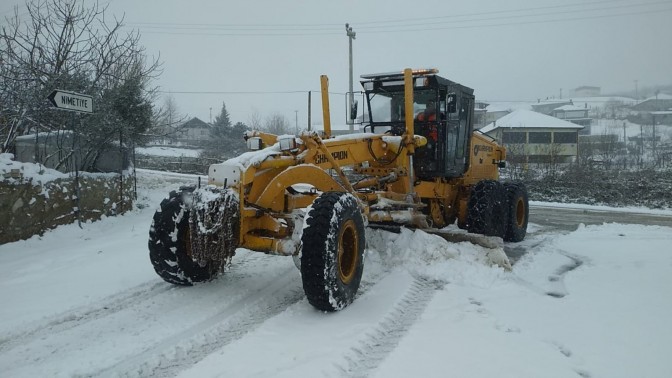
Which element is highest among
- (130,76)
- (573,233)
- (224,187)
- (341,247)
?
(130,76)

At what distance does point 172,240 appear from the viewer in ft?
16.7

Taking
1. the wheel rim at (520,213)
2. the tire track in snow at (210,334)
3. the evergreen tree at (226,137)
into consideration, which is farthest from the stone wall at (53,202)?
the evergreen tree at (226,137)

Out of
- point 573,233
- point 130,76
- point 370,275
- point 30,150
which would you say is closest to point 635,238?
point 573,233

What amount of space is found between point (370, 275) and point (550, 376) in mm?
2953

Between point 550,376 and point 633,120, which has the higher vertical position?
point 633,120

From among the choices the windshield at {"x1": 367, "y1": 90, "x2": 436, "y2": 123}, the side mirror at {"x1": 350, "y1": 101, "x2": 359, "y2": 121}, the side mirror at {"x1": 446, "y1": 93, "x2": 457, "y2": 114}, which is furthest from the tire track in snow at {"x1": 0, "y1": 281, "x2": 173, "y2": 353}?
the side mirror at {"x1": 446, "y1": 93, "x2": 457, "y2": 114}

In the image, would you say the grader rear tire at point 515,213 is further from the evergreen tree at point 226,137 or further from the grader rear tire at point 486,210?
the evergreen tree at point 226,137

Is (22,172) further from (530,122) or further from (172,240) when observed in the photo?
(530,122)

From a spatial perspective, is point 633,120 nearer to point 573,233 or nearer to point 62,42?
point 573,233

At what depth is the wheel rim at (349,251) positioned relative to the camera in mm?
5117

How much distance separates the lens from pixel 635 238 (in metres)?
9.31

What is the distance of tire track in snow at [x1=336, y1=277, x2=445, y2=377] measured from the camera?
3602 millimetres

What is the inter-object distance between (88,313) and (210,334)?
146 cm

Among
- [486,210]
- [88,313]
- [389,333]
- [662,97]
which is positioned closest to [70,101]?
[88,313]
